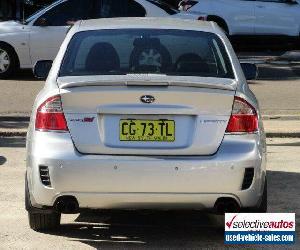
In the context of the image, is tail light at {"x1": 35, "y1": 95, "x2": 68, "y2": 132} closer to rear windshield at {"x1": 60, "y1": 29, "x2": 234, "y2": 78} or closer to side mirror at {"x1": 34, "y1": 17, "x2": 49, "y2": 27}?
rear windshield at {"x1": 60, "y1": 29, "x2": 234, "y2": 78}

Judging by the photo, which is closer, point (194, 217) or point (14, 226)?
point (14, 226)

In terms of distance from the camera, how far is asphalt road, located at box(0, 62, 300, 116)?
1410 cm

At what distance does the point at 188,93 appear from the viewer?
668 cm

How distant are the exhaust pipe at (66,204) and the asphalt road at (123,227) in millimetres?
277

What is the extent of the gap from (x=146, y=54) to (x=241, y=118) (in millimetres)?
1171

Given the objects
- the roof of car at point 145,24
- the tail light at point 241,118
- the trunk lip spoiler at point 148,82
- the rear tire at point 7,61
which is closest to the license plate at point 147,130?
the trunk lip spoiler at point 148,82

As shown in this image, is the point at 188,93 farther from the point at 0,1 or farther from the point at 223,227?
the point at 0,1

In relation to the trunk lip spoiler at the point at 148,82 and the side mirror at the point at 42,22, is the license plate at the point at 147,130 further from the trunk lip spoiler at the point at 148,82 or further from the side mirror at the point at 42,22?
the side mirror at the point at 42,22

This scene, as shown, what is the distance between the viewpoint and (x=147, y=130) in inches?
263

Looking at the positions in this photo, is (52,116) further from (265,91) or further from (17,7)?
(17,7)

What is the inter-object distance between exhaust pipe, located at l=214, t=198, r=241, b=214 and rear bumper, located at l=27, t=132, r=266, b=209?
49 millimetres

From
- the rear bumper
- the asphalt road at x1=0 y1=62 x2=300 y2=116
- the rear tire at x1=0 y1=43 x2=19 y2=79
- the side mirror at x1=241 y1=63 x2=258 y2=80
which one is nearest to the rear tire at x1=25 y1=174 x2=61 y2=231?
the rear bumper

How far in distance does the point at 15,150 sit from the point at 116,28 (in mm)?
3478

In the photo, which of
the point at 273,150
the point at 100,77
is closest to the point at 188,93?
the point at 100,77
